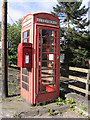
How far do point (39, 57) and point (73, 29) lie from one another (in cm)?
912

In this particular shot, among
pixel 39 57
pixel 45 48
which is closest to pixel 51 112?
pixel 39 57

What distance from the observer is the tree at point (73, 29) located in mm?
11820

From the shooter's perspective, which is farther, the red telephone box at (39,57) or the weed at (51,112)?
the red telephone box at (39,57)

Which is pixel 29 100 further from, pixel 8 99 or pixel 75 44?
pixel 75 44

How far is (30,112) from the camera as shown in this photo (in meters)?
3.89

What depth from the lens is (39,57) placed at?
4281 mm

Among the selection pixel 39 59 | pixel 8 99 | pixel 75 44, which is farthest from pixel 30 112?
pixel 75 44

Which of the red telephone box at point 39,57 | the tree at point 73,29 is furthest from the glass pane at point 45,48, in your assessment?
the tree at point 73,29

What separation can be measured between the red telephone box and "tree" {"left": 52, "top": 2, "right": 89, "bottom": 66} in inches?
275

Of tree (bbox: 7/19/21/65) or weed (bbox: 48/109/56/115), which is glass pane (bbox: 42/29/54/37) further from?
tree (bbox: 7/19/21/65)

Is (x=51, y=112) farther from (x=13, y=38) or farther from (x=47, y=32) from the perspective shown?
(x=13, y=38)

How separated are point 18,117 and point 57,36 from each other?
10.1 ft

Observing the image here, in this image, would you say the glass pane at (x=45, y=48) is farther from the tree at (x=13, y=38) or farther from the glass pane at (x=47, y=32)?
the tree at (x=13, y=38)

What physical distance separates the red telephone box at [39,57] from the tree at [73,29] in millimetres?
6987
